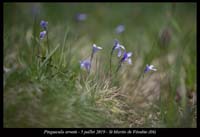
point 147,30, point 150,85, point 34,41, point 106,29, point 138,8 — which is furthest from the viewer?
point 138,8

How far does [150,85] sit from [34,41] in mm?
1458

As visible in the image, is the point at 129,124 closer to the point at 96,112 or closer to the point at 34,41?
the point at 96,112

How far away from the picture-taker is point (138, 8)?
6.66 metres

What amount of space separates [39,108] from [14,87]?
0.77 feet

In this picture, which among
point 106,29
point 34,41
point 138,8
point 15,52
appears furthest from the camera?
point 138,8

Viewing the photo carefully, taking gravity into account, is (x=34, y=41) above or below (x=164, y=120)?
above

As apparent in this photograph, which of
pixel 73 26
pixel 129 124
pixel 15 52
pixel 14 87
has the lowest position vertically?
pixel 129 124

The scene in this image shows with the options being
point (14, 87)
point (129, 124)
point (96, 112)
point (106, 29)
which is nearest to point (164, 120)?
point (129, 124)

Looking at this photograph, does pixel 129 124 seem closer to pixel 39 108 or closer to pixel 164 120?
pixel 164 120

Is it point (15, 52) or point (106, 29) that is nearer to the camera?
point (15, 52)

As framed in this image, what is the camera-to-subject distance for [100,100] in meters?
3.16

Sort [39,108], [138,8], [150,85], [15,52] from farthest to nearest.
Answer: [138,8] < [150,85] < [15,52] < [39,108]

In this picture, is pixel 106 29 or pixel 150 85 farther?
pixel 106 29

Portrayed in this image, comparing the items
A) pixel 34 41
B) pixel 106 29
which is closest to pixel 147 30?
pixel 106 29
